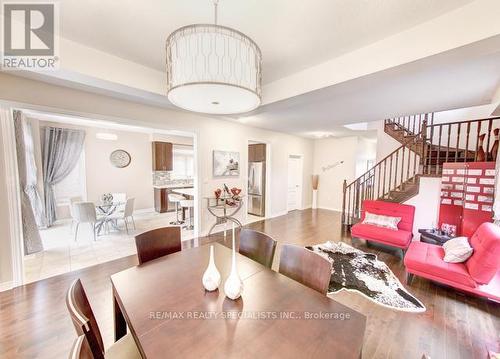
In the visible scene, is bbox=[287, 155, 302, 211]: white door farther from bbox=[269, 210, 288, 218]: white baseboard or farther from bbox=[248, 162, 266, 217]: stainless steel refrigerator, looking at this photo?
bbox=[248, 162, 266, 217]: stainless steel refrigerator

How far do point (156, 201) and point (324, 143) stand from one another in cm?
598

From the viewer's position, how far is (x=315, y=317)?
Answer: 1090mm

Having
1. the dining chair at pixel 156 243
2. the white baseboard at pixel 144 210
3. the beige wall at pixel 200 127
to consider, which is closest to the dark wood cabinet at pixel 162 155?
the white baseboard at pixel 144 210

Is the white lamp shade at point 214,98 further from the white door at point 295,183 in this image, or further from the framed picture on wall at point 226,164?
the white door at point 295,183

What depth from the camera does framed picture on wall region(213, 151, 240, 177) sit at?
4.55m

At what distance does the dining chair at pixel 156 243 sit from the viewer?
177cm

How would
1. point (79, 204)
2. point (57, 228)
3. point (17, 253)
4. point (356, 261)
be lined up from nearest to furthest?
point (17, 253) < point (356, 261) < point (79, 204) < point (57, 228)

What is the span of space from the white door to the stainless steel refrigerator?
50.5 inches

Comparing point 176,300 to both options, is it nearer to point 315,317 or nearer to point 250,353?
point 250,353

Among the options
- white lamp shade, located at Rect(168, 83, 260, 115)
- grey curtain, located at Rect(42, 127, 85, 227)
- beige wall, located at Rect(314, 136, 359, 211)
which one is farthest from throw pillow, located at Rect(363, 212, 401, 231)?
grey curtain, located at Rect(42, 127, 85, 227)

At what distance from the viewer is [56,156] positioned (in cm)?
494

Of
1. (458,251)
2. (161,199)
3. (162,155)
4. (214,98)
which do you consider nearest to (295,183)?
(161,199)

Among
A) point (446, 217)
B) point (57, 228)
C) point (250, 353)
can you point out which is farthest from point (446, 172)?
point (57, 228)

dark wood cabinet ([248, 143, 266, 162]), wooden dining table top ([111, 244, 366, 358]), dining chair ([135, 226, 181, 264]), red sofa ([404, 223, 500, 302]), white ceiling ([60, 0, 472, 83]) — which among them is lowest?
red sofa ([404, 223, 500, 302])
